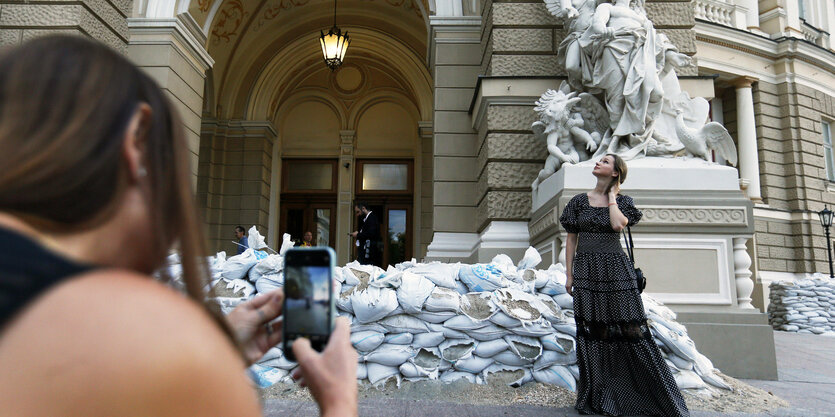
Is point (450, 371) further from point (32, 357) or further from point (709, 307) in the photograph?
point (32, 357)

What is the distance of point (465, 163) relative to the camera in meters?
8.71

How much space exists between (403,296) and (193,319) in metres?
3.50

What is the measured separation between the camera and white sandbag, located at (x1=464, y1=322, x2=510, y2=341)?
13.2 feet

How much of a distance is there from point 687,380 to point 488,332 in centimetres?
145

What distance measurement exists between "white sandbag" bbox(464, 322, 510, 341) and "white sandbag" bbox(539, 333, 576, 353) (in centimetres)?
27

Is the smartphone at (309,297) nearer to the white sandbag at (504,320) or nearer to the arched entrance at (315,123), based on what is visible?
the white sandbag at (504,320)

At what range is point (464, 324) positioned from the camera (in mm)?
4016

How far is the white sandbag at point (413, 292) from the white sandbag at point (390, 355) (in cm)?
27

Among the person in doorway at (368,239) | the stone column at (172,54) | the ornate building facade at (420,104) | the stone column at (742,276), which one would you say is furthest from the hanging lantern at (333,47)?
the stone column at (742,276)

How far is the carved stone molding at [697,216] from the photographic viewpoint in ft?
18.0

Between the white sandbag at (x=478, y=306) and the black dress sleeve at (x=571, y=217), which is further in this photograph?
the white sandbag at (x=478, y=306)

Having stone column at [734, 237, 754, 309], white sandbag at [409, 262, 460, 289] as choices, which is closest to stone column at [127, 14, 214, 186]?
white sandbag at [409, 262, 460, 289]

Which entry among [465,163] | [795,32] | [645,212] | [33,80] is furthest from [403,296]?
[795,32]

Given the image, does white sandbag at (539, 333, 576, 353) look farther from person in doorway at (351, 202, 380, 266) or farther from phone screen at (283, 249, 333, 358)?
person in doorway at (351, 202, 380, 266)
